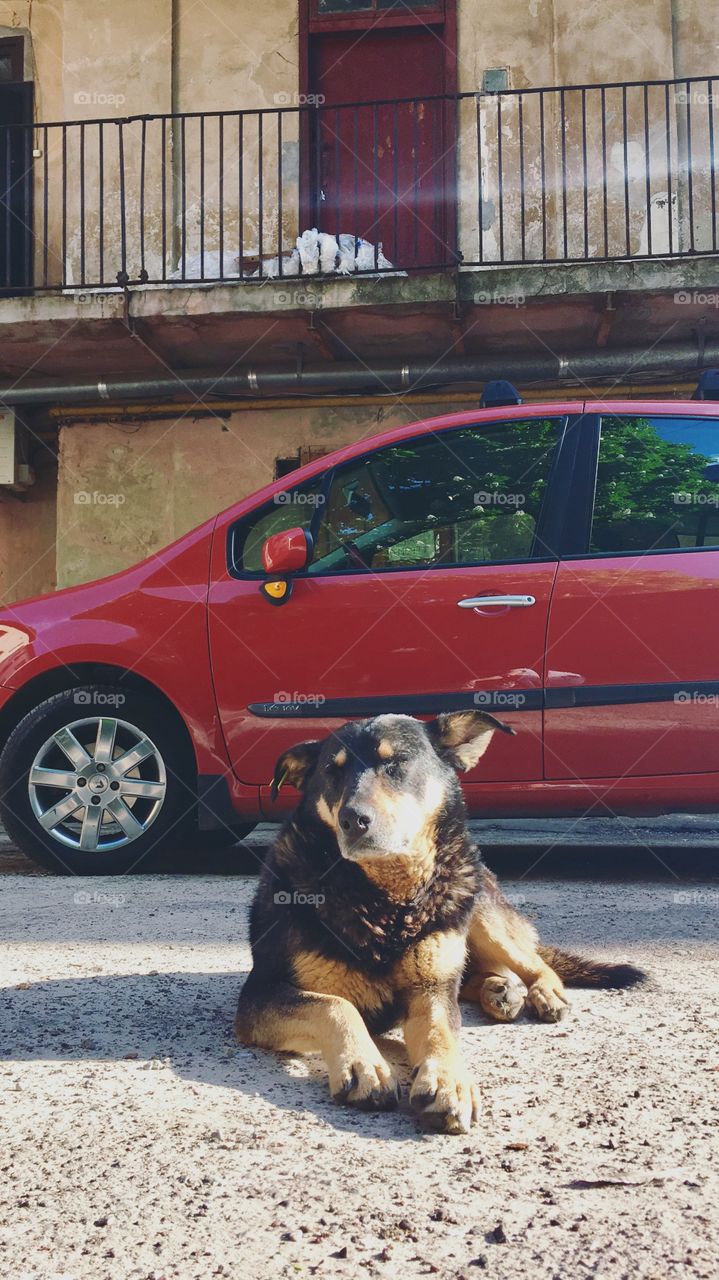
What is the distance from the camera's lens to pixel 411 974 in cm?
244

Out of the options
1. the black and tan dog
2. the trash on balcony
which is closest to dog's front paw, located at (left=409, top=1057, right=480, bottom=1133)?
the black and tan dog

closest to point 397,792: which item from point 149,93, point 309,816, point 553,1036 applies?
point 309,816

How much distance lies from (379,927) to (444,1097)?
489 mm

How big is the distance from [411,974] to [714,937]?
1.55m

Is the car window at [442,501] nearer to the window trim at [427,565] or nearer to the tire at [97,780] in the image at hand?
the window trim at [427,565]

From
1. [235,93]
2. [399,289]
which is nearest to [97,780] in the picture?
[399,289]

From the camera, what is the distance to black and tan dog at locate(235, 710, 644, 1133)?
89.6 inches

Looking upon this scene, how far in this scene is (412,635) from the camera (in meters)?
4.68

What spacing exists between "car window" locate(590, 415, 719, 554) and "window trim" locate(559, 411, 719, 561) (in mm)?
12

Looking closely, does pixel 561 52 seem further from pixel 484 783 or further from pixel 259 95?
pixel 484 783

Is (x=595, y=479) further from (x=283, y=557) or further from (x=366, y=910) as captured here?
(x=366, y=910)

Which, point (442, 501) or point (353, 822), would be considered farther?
point (442, 501)

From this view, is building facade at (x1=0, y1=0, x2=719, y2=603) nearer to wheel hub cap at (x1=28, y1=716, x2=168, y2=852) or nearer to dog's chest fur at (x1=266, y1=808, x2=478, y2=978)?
wheel hub cap at (x1=28, y1=716, x2=168, y2=852)

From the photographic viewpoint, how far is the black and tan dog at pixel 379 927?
2.28 m
